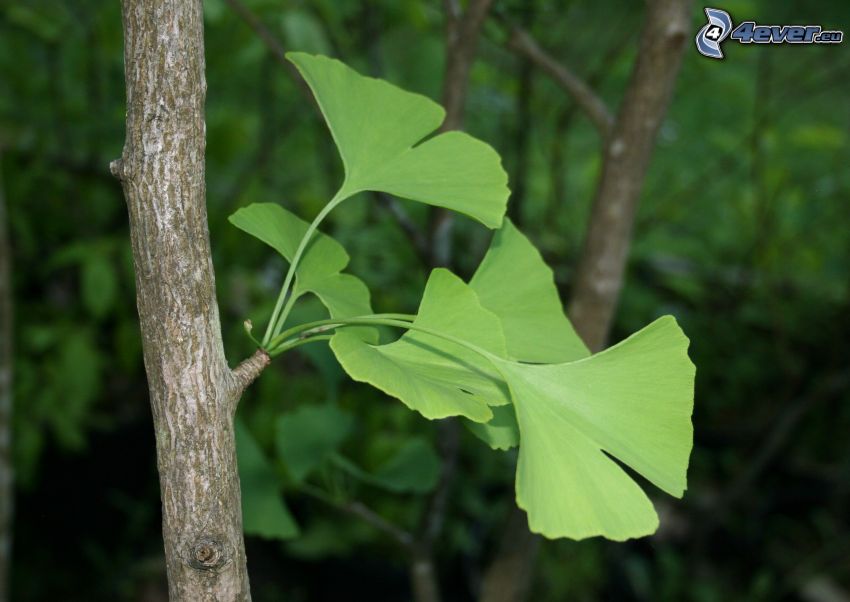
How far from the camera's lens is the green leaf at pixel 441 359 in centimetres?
35

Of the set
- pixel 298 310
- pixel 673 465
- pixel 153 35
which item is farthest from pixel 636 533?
pixel 298 310

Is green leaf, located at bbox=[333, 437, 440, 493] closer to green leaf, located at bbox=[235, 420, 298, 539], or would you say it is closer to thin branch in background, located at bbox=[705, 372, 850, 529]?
green leaf, located at bbox=[235, 420, 298, 539]

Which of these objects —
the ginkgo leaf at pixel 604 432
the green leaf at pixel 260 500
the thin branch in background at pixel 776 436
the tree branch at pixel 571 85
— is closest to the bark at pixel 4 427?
the green leaf at pixel 260 500

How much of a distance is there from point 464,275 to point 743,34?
31.7 inches

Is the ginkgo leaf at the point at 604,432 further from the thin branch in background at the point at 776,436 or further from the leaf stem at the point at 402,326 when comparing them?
the thin branch in background at the point at 776,436

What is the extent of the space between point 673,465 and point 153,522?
1545mm

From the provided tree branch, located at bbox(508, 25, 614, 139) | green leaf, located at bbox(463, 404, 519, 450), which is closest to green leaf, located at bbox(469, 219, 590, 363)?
green leaf, located at bbox(463, 404, 519, 450)

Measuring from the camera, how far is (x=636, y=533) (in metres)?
0.34

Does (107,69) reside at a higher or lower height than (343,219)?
higher

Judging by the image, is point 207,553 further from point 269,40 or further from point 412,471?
point 269,40

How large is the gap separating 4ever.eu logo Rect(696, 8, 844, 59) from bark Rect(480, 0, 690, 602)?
0.36ft

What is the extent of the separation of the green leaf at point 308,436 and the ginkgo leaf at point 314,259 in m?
0.29

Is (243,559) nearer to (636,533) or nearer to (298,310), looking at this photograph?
(636,533)

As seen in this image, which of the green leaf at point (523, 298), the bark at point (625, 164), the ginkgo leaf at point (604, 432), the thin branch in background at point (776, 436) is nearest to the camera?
the ginkgo leaf at point (604, 432)
